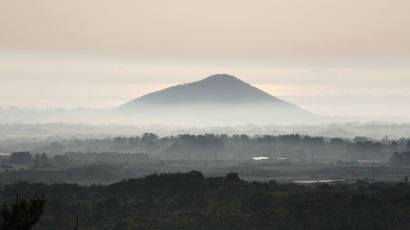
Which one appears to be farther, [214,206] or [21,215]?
[214,206]

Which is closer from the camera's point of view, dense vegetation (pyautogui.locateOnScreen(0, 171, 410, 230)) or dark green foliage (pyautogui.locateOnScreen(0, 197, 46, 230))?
dark green foliage (pyautogui.locateOnScreen(0, 197, 46, 230))

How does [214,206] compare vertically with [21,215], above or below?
below

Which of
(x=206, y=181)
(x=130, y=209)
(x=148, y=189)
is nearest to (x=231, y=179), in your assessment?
(x=206, y=181)

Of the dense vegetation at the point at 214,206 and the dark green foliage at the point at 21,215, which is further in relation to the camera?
the dense vegetation at the point at 214,206

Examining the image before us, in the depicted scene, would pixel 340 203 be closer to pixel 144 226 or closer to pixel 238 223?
pixel 238 223
